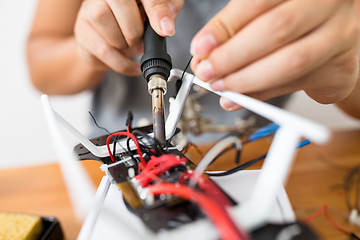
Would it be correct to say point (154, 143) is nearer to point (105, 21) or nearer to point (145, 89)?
point (105, 21)

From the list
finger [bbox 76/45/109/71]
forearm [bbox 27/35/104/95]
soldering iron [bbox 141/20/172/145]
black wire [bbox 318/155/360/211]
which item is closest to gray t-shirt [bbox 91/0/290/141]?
forearm [bbox 27/35/104/95]

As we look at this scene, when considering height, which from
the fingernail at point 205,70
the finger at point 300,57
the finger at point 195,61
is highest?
the finger at point 195,61

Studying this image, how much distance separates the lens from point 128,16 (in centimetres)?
38

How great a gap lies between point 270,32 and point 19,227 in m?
0.44

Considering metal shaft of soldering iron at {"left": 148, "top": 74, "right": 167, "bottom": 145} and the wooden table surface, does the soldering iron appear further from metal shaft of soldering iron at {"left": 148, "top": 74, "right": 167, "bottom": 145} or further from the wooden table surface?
the wooden table surface

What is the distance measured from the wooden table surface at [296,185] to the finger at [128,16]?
0.31 meters

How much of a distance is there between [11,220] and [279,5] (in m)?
0.48

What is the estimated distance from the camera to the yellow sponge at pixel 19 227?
323 mm

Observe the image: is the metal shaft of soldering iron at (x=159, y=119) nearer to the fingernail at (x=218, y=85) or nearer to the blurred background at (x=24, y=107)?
the fingernail at (x=218, y=85)

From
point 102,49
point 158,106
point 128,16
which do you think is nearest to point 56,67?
point 102,49

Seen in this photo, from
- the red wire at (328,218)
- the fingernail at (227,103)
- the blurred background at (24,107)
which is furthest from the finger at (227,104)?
the blurred background at (24,107)

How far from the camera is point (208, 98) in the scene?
Result: 772 mm

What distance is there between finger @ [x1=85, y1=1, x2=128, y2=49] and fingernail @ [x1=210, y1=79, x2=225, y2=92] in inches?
9.5

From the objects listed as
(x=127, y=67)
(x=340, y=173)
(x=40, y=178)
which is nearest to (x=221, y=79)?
(x=127, y=67)
